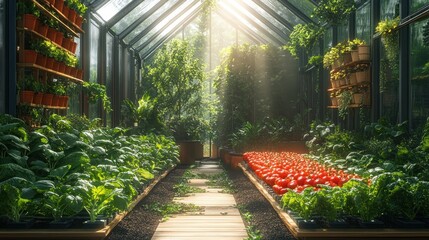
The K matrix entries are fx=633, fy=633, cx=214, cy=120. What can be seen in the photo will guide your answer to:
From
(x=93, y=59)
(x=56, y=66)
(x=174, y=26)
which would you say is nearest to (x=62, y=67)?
(x=56, y=66)

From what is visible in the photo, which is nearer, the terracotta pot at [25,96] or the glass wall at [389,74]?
the terracotta pot at [25,96]

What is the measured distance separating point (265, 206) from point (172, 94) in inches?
369

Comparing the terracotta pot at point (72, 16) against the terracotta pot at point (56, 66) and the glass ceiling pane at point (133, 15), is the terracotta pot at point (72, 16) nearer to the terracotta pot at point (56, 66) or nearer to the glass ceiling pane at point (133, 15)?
the terracotta pot at point (56, 66)

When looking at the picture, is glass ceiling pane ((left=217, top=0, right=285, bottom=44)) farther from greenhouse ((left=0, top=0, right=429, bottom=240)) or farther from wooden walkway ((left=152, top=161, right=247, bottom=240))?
wooden walkway ((left=152, top=161, right=247, bottom=240))

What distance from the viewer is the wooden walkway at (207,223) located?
523 centimetres

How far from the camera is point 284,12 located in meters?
12.9

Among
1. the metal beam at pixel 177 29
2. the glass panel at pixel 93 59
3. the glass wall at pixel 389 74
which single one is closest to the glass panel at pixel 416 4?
the glass wall at pixel 389 74

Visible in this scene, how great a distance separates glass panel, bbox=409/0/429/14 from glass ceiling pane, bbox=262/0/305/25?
5590mm

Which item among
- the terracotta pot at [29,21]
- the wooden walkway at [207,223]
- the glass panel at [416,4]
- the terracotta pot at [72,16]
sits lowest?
the wooden walkway at [207,223]

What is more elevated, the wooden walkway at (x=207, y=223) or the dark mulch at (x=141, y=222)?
the dark mulch at (x=141, y=222)

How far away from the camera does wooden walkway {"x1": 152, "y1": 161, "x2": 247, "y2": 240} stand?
5.23 metres

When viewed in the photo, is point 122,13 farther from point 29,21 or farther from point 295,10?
point 29,21

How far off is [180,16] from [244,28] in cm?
197

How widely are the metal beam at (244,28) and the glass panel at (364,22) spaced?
22.8 ft
